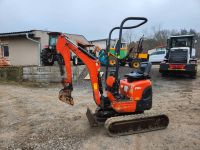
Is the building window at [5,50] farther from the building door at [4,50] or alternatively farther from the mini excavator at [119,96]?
the mini excavator at [119,96]

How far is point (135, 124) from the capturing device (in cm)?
551

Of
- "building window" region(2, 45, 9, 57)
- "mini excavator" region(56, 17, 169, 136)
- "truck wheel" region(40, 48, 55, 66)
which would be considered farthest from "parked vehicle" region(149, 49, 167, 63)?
"mini excavator" region(56, 17, 169, 136)

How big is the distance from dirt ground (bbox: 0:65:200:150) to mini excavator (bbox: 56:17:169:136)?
21 centimetres

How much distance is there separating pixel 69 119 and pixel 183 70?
934 cm

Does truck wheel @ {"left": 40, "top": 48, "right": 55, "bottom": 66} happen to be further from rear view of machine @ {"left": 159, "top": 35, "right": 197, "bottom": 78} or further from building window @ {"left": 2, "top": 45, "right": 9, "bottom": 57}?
rear view of machine @ {"left": 159, "top": 35, "right": 197, "bottom": 78}

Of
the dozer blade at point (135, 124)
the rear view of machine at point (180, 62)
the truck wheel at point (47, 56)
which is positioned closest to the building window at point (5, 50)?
the truck wheel at point (47, 56)

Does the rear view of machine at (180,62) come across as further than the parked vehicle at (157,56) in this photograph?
No

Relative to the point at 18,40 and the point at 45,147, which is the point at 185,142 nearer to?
the point at 45,147

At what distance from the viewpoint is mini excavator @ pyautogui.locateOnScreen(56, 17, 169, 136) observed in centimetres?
550

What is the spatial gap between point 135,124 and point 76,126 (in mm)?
1559

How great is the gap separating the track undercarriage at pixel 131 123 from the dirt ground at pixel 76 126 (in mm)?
130

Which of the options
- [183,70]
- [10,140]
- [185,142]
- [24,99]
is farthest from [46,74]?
[185,142]

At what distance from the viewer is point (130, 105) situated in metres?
5.62

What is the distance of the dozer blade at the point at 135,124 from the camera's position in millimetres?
5316
